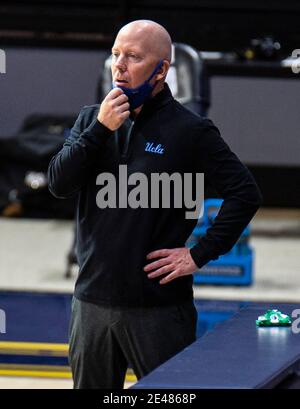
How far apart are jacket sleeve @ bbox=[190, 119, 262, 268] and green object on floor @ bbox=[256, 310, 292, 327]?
10.1 inches

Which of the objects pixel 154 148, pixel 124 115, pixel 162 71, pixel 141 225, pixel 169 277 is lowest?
pixel 169 277

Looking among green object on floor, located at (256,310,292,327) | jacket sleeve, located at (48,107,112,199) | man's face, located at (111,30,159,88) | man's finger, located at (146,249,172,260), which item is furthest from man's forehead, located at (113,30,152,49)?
green object on floor, located at (256,310,292,327)

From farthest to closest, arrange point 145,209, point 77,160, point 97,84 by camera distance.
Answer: point 97,84 → point 145,209 → point 77,160

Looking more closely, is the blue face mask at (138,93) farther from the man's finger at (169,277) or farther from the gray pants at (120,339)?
the gray pants at (120,339)

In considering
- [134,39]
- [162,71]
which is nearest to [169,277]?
[162,71]

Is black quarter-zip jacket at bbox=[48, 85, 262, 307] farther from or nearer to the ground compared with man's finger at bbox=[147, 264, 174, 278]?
farther from the ground

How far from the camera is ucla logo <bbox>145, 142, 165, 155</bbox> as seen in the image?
380 centimetres

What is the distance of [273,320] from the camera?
382 cm

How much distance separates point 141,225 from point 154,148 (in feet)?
0.80

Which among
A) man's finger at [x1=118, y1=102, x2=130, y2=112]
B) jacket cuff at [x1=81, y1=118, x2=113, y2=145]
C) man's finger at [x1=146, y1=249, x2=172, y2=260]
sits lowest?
man's finger at [x1=146, y1=249, x2=172, y2=260]

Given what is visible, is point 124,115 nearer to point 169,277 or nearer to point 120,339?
point 169,277

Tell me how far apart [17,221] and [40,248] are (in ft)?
3.78

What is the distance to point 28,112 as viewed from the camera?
11.2 m

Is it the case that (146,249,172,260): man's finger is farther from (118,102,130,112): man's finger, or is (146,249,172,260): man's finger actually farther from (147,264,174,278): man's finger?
(118,102,130,112): man's finger
